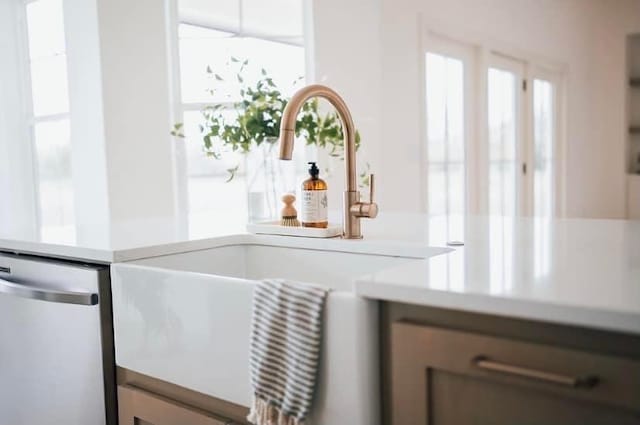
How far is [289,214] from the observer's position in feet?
4.87

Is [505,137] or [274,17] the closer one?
[274,17]

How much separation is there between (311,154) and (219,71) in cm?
75

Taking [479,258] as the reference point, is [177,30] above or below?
above

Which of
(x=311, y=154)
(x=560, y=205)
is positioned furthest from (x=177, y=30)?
(x=560, y=205)

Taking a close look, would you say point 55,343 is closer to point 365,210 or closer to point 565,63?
point 365,210

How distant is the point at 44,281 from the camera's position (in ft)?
4.29

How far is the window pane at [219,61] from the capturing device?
359 centimetres

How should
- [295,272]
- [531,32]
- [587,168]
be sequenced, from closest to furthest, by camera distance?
[295,272] < [531,32] < [587,168]

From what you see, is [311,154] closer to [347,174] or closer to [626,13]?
[347,174]

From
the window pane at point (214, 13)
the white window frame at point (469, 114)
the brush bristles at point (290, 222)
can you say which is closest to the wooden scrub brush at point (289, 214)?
the brush bristles at point (290, 222)

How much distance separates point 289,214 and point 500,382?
84 centimetres

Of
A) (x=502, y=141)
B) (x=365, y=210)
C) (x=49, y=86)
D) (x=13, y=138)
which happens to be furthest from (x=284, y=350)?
(x=502, y=141)

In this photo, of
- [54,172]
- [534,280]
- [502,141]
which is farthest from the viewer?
[502,141]

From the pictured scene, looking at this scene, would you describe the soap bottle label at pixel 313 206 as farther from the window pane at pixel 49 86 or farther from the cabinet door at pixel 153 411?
the window pane at pixel 49 86
